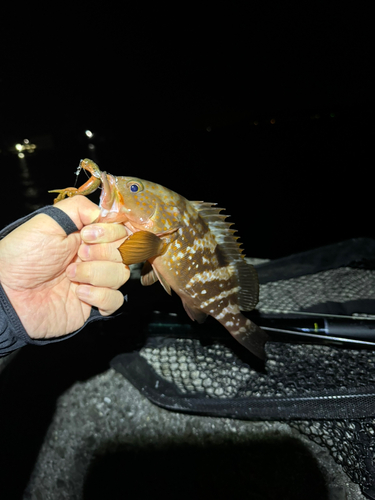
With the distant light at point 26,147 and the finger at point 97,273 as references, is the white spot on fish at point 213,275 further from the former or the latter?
the distant light at point 26,147

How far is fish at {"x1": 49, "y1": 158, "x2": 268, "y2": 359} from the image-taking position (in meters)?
1.92

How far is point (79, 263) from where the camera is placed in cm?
201

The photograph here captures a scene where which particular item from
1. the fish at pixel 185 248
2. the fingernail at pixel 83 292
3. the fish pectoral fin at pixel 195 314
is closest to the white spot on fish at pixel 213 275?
the fish at pixel 185 248

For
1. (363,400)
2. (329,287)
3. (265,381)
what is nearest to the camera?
(363,400)

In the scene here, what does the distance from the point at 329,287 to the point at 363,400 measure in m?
1.60

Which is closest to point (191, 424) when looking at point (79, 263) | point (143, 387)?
point (143, 387)

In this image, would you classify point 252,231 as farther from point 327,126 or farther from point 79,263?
point 327,126

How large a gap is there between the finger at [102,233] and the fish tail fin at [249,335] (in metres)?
1.04

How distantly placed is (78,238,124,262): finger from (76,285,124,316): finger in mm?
211

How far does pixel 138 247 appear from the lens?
182cm

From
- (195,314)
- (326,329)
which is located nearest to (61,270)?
(195,314)

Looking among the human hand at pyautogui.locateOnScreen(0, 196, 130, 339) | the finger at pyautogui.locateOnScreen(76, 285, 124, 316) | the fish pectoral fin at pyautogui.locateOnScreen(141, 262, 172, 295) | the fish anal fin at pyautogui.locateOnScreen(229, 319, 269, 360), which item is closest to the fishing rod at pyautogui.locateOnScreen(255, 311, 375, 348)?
the fish anal fin at pyautogui.locateOnScreen(229, 319, 269, 360)

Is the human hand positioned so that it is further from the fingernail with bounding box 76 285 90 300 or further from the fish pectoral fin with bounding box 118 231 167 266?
the fish pectoral fin with bounding box 118 231 167 266

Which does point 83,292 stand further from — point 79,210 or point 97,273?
point 79,210
